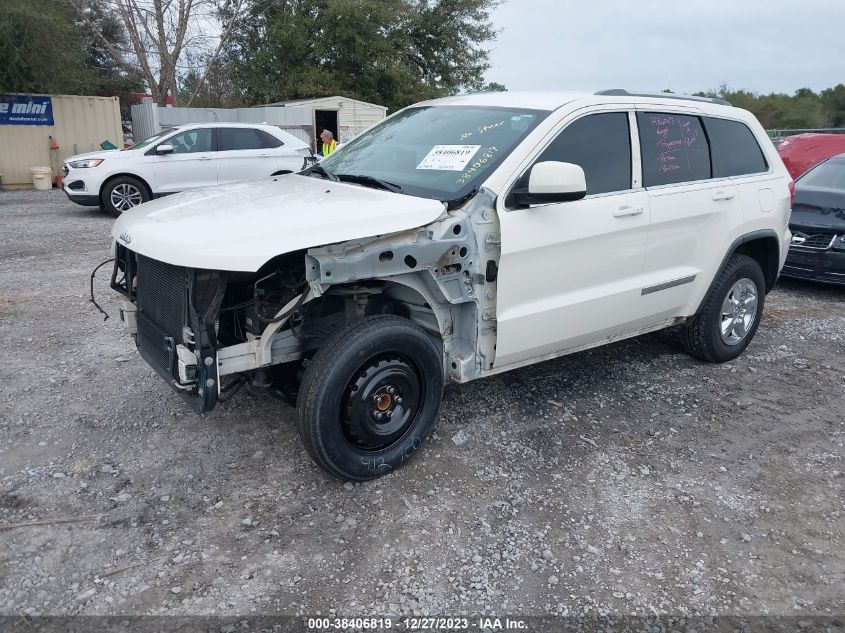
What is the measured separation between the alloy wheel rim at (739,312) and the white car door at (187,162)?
926cm

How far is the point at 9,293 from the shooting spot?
6.76m

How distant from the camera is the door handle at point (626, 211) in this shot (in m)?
4.11

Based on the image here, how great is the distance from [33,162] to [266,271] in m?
17.8

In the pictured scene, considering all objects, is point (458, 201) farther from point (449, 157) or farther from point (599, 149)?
point (599, 149)

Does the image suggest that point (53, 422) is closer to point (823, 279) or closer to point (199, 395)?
point (199, 395)

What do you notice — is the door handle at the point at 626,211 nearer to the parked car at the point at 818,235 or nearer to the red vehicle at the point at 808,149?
the parked car at the point at 818,235

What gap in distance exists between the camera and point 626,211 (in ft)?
13.6

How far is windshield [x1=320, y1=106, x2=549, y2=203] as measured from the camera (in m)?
3.72

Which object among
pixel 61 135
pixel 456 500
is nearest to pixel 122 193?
pixel 61 135

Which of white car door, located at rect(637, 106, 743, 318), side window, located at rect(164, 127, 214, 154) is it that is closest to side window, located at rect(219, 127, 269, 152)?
side window, located at rect(164, 127, 214, 154)

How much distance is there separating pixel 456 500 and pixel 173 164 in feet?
33.7

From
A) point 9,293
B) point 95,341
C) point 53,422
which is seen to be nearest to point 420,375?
point 53,422

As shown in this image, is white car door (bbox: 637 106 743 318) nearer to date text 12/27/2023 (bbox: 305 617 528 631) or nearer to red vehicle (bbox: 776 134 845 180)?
date text 12/27/2023 (bbox: 305 617 528 631)

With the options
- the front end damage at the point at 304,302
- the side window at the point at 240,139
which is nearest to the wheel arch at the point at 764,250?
the front end damage at the point at 304,302
